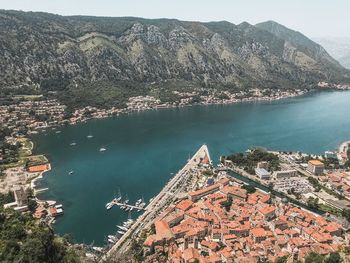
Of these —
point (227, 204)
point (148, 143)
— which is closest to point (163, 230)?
point (227, 204)

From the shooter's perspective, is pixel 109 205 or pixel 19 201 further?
pixel 109 205

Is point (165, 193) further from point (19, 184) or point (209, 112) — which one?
point (209, 112)

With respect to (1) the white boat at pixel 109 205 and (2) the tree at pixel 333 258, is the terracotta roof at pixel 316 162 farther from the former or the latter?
(1) the white boat at pixel 109 205

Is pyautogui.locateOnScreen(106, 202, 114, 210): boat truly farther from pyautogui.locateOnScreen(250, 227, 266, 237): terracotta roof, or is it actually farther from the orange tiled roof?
the orange tiled roof

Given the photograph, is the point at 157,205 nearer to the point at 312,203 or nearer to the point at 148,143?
the point at 312,203

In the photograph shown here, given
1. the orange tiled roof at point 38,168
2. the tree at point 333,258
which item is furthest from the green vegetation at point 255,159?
the orange tiled roof at point 38,168

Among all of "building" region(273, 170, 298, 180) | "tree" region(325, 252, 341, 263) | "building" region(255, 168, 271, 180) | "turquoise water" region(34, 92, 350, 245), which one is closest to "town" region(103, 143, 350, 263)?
"tree" region(325, 252, 341, 263)
